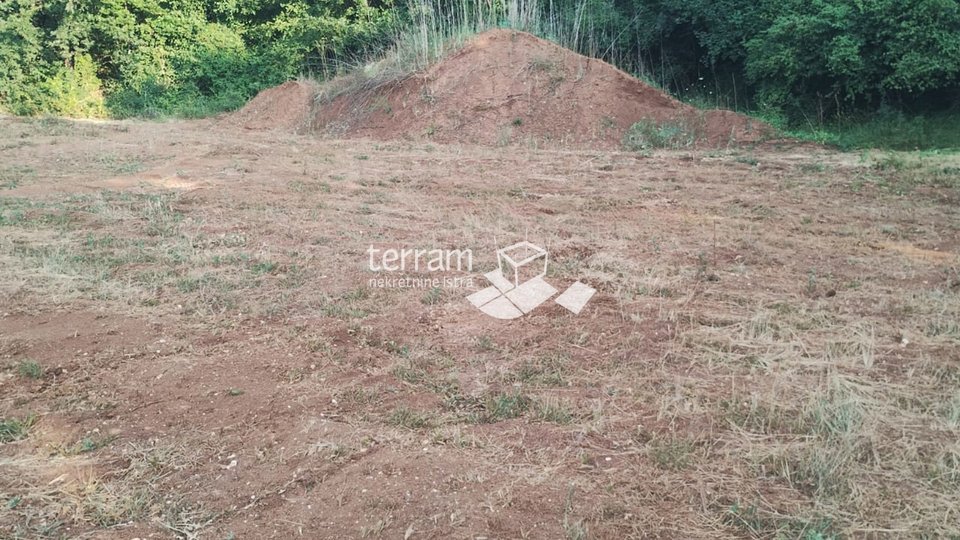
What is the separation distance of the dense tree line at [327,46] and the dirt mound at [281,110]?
192cm

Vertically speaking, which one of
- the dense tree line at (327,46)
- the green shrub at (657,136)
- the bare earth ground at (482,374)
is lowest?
the bare earth ground at (482,374)

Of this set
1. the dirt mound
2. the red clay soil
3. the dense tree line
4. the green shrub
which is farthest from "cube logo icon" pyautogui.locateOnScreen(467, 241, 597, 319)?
the dirt mound

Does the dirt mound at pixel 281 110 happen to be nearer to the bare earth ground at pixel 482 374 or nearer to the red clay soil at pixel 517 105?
the red clay soil at pixel 517 105

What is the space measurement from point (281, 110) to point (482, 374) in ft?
42.5

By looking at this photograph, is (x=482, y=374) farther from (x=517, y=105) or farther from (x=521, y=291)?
(x=517, y=105)

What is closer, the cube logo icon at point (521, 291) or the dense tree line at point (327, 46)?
the cube logo icon at point (521, 291)

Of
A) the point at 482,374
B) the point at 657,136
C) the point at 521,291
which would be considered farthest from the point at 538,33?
the point at 482,374

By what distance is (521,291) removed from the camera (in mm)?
4273

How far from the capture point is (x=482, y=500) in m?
2.27

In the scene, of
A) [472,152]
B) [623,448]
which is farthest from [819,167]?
[623,448]

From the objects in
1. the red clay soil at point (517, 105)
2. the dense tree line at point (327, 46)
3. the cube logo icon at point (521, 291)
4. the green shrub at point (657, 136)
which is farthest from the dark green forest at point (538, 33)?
the cube logo icon at point (521, 291)

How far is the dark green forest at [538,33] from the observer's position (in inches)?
378

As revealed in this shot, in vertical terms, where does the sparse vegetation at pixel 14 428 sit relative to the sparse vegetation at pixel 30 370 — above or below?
below

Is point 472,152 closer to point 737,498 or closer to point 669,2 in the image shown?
point 669,2
